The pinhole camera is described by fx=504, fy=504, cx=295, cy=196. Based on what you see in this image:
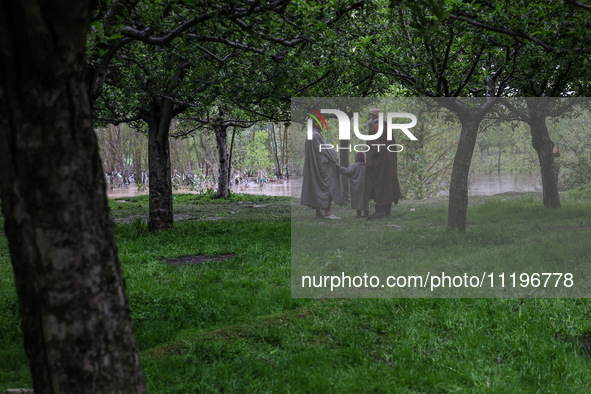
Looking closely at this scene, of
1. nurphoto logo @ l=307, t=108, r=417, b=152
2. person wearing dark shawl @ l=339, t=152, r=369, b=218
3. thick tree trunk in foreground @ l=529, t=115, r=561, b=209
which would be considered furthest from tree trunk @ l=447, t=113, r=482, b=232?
person wearing dark shawl @ l=339, t=152, r=369, b=218

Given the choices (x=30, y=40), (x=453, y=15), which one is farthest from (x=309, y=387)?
(x=453, y=15)

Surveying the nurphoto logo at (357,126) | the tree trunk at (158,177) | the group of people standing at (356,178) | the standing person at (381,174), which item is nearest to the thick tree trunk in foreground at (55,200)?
the nurphoto logo at (357,126)

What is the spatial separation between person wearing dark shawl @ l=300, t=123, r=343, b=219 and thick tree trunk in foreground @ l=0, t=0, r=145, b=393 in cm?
481

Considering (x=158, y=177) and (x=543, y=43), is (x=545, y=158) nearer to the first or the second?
(x=543, y=43)

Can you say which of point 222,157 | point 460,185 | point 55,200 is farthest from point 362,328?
point 222,157

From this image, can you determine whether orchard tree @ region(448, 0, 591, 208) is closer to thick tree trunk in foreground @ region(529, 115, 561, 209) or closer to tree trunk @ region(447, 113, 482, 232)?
thick tree trunk in foreground @ region(529, 115, 561, 209)

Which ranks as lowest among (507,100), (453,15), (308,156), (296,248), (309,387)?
(309,387)

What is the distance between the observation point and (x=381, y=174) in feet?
24.3

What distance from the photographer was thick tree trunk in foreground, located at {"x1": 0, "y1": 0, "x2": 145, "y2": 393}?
2445 millimetres

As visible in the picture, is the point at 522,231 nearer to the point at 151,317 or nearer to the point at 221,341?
the point at 221,341

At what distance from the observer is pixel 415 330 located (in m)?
5.63

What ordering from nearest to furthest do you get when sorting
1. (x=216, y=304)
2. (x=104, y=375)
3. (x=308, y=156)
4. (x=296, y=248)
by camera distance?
(x=104, y=375)
(x=216, y=304)
(x=308, y=156)
(x=296, y=248)

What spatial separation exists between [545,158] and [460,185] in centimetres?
133

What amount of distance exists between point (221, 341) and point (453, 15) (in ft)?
18.4
